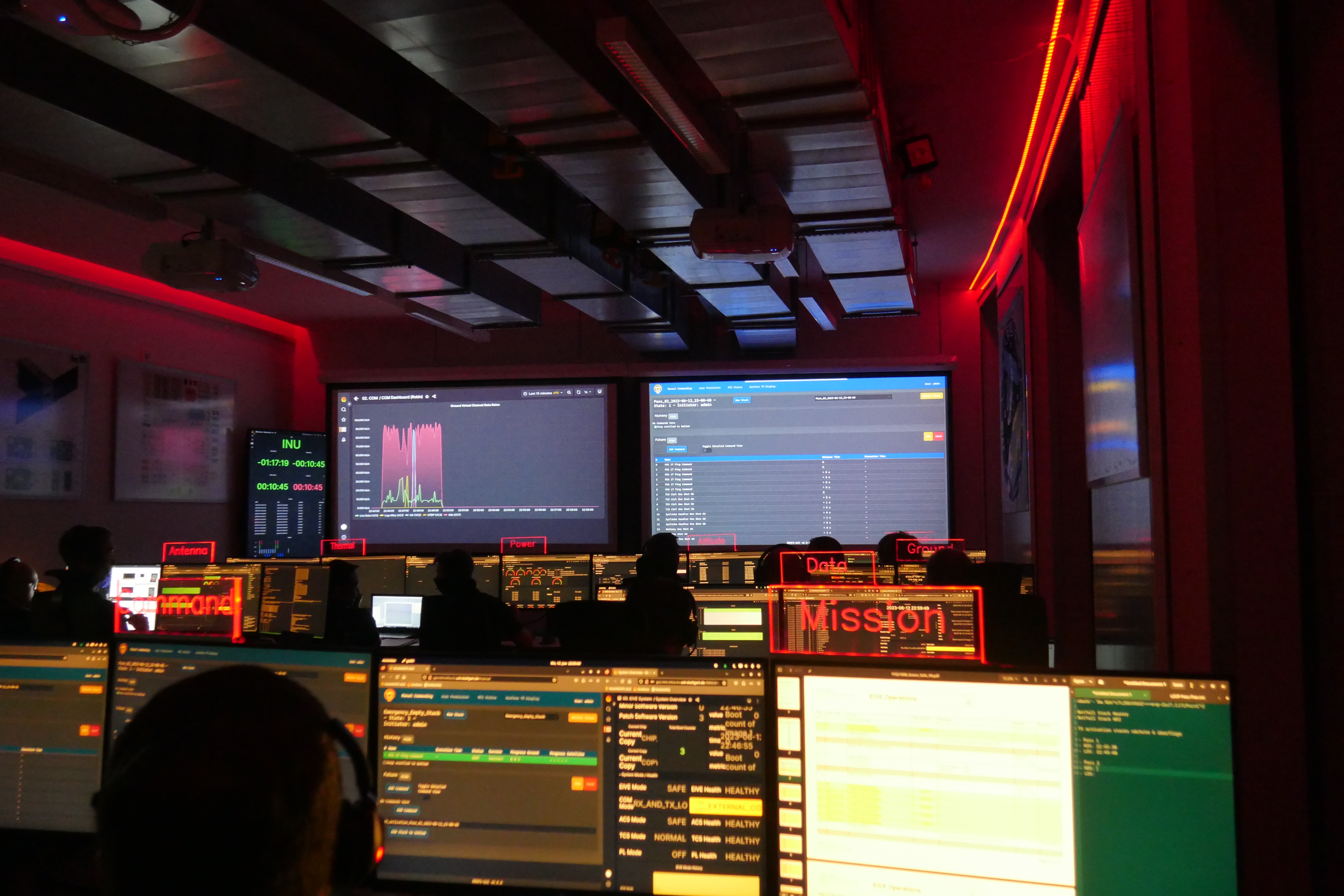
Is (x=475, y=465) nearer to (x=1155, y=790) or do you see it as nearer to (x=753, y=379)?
(x=753, y=379)

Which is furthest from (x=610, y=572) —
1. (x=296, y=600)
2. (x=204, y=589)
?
(x=204, y=589)

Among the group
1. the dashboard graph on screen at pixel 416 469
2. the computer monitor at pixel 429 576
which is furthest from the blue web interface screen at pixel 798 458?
the computer monitor at pixel 429 576

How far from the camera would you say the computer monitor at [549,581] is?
571cm

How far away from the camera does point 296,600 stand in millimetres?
4680

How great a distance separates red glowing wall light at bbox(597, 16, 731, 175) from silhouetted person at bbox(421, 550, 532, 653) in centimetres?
215

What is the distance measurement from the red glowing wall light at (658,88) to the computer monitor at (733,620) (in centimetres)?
168

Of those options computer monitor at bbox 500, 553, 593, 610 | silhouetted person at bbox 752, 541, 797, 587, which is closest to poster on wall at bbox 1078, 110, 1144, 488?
silhouetted person at bbox 752, 541, 797, 587

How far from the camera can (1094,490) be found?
323 centimetres

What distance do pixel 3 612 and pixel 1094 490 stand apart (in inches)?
175

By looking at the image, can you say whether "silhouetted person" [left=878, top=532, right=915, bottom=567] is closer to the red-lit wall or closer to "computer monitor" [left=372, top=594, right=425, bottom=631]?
"computer monitor" [left=372, top=594, right=425, bottom=631]

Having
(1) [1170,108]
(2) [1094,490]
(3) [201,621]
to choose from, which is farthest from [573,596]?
(1) [1170,108]

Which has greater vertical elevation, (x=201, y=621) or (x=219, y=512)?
(x=219, y=512)

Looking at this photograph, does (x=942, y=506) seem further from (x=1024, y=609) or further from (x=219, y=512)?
(x=219, y=512)

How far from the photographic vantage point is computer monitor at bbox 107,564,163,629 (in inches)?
196
